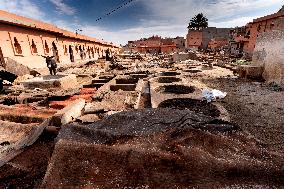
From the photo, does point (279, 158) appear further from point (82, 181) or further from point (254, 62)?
point (254, 62)

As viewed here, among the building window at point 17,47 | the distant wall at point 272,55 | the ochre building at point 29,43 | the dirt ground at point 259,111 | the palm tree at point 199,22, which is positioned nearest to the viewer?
the dirt ground at point 259,111

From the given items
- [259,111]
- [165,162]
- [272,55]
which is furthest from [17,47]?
[165,162]

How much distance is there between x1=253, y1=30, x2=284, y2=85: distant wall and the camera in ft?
29.8

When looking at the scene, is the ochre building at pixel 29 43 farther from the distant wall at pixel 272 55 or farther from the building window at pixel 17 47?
the distant wall at pixel 272 55

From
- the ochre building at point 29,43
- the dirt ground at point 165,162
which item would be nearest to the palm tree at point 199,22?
the ochre building at point 29,43

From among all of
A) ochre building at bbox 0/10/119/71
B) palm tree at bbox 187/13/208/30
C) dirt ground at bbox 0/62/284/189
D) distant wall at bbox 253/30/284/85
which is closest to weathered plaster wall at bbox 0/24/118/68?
ochre building at bbox 0/10/119/71

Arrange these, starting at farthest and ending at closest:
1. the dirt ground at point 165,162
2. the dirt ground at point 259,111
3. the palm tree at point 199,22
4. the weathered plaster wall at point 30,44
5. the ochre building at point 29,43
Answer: the palm tree at point 199,22
the weathered plaster wall at point 30,44
the ochre building at point 29,43
the dirt ground at point 259,111
the dirt ground at point 165,162

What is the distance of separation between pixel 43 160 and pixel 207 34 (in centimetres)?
5925

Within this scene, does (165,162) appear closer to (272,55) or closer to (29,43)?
(272,55)

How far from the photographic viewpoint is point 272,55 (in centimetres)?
992

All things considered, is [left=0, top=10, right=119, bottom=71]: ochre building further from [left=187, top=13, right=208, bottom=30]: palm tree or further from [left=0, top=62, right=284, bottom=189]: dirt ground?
[left=187, top=13, right=208, bottom=30]: palm tree

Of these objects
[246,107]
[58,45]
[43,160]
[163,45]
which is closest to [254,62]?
[246,107]

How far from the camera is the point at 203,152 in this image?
1.72 m

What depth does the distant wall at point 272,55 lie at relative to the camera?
29.8 feet
